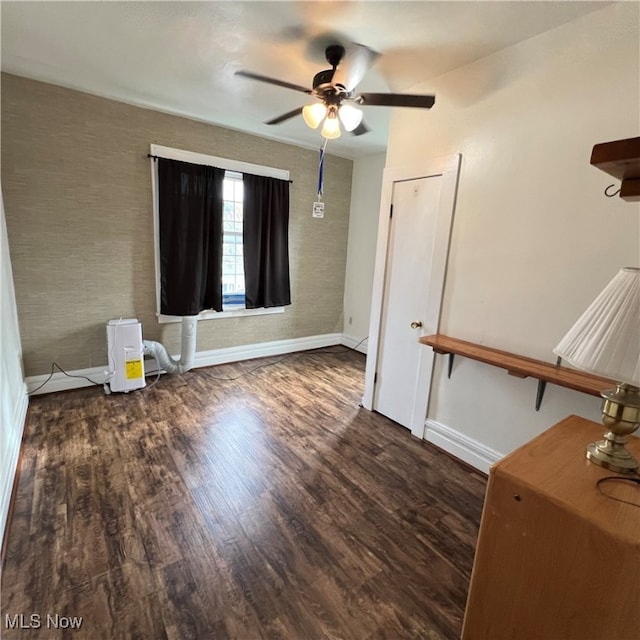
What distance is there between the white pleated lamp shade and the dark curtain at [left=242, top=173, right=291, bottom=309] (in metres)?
3.52

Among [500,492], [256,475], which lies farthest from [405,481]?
[500,492]

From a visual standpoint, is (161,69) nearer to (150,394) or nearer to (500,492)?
(150,394)

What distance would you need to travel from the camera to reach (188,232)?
3533 mm

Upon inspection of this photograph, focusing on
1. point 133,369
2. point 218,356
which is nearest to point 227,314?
point 218,356

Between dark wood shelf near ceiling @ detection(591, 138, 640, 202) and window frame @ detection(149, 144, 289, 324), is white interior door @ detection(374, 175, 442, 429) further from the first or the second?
window frame @ detection(149, 144, 289, 324)

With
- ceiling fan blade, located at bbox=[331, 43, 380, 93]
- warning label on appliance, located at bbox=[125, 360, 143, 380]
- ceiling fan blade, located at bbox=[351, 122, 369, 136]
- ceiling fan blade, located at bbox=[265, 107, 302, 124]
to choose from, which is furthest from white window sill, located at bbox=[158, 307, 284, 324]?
ceiling fan blade, located at bbox=[331, 43, 380, 93]

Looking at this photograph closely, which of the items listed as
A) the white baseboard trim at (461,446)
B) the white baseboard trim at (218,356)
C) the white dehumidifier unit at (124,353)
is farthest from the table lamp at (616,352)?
the white baseboard trim at (218,356)

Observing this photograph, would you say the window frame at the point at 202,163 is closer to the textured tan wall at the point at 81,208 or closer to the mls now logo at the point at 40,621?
the textured tan wall at the point at 81,208

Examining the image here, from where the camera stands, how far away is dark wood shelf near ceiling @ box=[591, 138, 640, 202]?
3.03 feet

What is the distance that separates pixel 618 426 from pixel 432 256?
166 centimetres

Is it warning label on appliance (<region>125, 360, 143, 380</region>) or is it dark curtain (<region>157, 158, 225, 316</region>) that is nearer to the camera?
warning label on appliance (<region>125, 360, 143, 380</region>)

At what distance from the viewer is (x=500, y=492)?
3.41ft

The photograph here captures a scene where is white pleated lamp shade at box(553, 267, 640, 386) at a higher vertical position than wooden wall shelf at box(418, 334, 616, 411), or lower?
higher

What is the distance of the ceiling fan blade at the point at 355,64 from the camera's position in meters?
1.81
